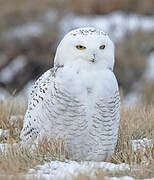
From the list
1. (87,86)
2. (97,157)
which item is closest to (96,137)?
(97,157)

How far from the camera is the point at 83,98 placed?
11.0 feet

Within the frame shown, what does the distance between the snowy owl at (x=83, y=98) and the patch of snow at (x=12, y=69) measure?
28.1 ft

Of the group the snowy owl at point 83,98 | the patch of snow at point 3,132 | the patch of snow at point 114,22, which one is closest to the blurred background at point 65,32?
the patch of snow at point 114,22

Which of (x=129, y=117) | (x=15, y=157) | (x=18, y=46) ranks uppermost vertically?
(x=18, y=46)

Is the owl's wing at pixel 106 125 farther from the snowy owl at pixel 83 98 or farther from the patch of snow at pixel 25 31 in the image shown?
the patch of snow at pixel 25 31

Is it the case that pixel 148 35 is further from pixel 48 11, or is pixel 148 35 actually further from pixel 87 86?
pixel 87 86

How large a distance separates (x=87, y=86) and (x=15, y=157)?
76 centimetres

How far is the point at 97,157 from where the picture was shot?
3.53 metres

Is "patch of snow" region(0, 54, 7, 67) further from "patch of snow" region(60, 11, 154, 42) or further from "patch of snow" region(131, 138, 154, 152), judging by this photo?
"patch of snow" region(131, 138, 154, 152)

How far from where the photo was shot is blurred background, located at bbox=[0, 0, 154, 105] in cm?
1182

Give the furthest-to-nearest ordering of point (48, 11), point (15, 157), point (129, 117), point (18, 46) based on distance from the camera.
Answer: point (48, 11) < point (18, 46) < point (129, 117) < point (15, 157)

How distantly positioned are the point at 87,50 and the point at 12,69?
352 inches

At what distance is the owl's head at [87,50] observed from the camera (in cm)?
330

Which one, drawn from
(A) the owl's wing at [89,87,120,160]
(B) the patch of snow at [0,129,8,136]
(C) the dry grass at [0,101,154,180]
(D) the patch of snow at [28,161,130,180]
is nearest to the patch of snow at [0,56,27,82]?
(C) the dry grass at [0,101,154,180]
